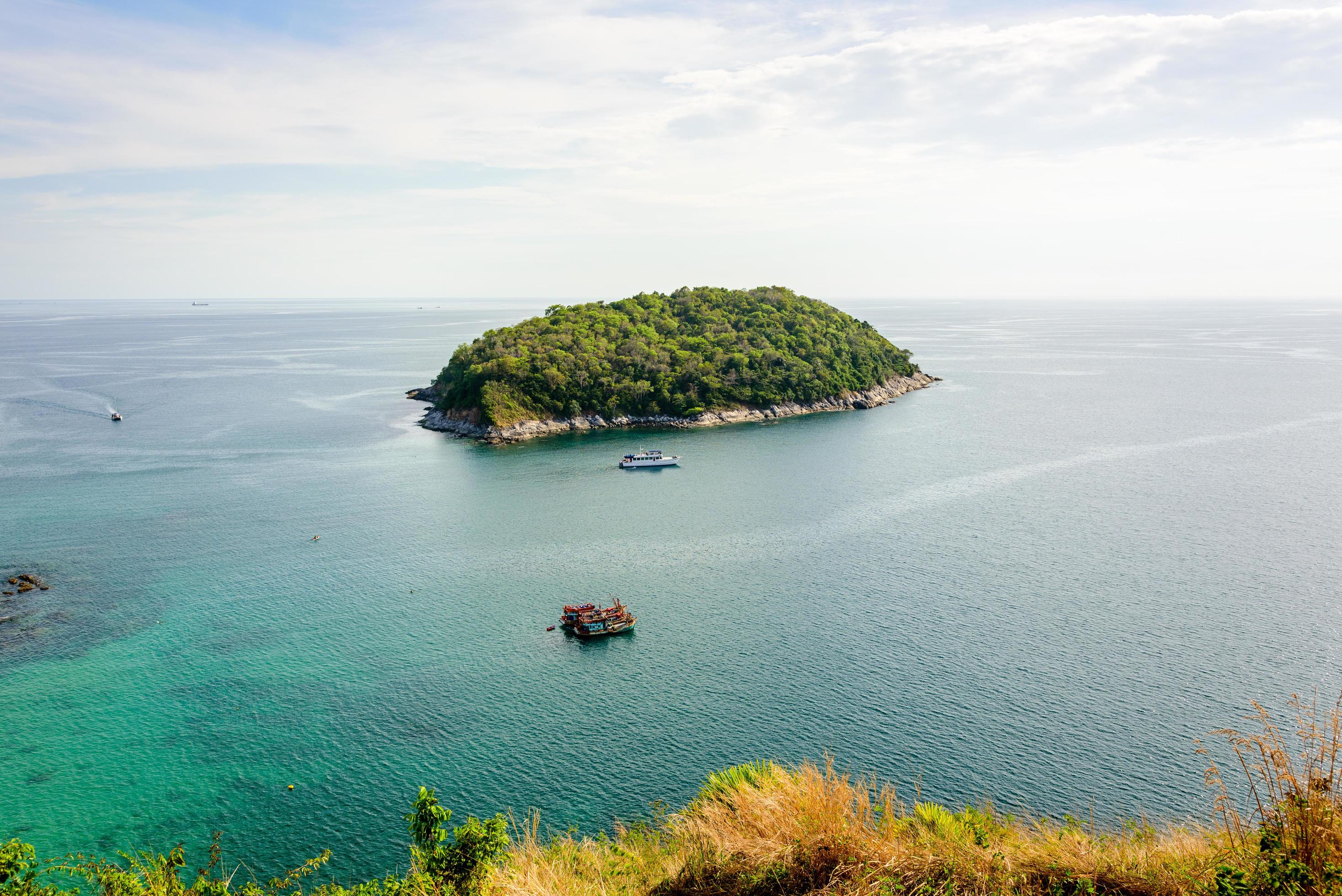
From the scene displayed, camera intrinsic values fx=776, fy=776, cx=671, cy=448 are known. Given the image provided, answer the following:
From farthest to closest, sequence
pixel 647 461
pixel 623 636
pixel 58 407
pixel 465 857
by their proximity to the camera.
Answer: pixel 58 407 → pixel 647 461 → pixel 623 636 → pixel 465 857

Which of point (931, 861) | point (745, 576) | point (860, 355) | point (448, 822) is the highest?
point (860, 355)

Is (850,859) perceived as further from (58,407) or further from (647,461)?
(58,407)

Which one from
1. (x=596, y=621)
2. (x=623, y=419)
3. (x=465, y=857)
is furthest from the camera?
(x=623, y=419)

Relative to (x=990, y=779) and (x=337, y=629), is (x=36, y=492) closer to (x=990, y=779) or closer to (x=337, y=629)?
(x=337, y=629)

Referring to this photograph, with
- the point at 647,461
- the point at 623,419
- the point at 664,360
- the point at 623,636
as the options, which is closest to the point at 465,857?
the point at 623,636

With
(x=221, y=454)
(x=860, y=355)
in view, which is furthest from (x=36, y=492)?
(x=860, y=355)
